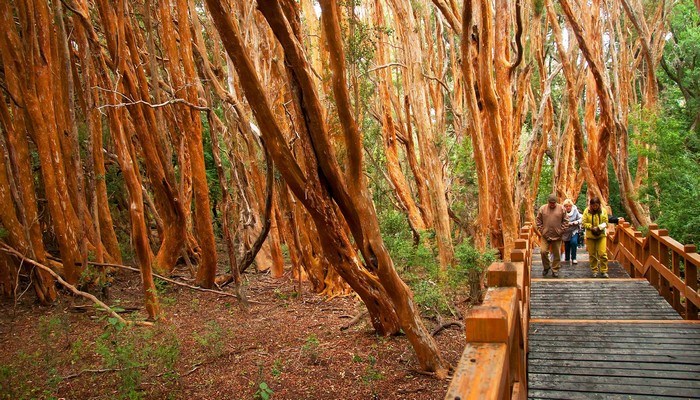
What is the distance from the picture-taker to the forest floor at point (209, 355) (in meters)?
5.98

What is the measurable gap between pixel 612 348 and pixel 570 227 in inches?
155

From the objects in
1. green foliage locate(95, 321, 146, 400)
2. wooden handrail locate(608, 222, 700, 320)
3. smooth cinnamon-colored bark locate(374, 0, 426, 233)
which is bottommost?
green foliage locate(95, 321, 146, 400)

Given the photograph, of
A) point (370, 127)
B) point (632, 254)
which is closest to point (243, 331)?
point (632, 254)

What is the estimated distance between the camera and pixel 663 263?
770cm

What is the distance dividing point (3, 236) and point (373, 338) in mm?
6548

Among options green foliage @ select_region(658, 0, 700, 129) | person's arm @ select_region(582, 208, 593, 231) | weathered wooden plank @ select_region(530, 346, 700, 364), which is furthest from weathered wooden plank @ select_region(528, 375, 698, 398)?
green foliage @ select_region(658, 0, 700, 129)

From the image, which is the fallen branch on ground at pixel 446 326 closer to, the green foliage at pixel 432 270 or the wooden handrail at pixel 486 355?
the green foliage at pixel 432 270

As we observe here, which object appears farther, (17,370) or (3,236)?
(3,236)

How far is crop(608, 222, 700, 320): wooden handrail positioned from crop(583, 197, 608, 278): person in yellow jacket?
59 cm

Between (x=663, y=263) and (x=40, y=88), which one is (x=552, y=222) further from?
(x=40, y=88)

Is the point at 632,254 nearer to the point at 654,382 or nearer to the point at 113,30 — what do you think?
the point at 654,382

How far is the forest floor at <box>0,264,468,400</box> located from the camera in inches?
235

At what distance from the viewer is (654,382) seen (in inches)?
185

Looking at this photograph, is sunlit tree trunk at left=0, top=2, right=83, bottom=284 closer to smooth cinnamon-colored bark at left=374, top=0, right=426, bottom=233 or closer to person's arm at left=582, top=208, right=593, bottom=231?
smooth cinnamon-colored bark at left=374, top=0, right=426, bottom=233
